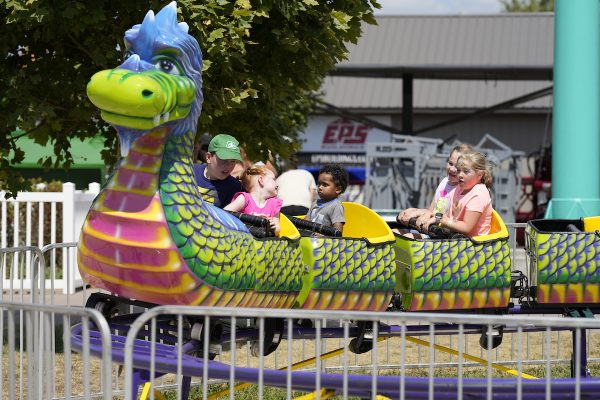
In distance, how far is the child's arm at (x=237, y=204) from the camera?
5.68m

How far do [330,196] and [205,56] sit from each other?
200cm

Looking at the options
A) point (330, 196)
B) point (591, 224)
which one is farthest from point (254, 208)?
point (591, 224)

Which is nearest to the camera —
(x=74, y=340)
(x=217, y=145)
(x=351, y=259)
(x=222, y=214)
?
(x=74, y=340)

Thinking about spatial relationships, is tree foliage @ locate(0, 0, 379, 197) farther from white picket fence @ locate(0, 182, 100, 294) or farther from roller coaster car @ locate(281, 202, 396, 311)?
white picket fence @ locate(0, 182, 100, 294)

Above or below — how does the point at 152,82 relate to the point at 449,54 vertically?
below

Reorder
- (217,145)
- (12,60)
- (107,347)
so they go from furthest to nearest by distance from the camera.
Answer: (12,60) < (217,145) < (107,347)

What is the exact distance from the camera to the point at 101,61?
7.78 meters

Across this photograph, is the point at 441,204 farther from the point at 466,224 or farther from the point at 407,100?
the point at 407,100

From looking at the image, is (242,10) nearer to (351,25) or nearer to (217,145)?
(351,25)

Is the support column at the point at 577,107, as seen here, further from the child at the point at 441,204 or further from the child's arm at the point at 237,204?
the child's arm at the point at 237,204

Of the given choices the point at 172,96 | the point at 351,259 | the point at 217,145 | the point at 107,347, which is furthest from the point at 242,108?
the point at 107,347

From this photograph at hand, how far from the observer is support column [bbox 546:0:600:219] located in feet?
30.0

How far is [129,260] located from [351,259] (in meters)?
1.20

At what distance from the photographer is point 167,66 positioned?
4668mm
